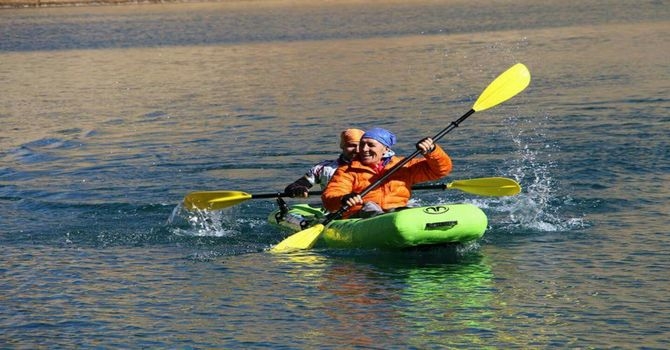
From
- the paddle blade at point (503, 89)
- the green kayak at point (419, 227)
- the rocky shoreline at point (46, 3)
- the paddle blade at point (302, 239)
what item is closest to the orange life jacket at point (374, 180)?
the paddle blade at point (302, 239)

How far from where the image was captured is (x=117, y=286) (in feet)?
34.9

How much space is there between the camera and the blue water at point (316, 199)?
933 cm

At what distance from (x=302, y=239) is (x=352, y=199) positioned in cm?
61

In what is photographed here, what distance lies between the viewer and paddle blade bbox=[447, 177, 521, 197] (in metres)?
12.3

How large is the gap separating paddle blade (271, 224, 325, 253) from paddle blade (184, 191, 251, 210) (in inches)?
47.8

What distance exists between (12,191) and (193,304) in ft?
20.2

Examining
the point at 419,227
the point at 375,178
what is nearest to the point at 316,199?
the point at 375,178

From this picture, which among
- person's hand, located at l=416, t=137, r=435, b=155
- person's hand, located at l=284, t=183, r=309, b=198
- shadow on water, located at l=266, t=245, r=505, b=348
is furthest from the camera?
person's hand, located at l=284, t=183, r=309, b=198

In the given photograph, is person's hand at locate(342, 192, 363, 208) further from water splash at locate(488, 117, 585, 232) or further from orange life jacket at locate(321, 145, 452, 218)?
water splash at locate(488, 117, 585, 232)

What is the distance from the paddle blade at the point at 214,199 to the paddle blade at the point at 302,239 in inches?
47.8

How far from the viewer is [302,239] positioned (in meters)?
11.5

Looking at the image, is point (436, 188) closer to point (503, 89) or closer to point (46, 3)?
point (503, 89)

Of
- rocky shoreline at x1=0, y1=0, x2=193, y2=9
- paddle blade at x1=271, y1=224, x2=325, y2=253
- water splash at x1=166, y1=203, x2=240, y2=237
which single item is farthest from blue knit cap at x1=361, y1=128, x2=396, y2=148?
rocky shoreline at x1=0, y1=0, x2=193, y2=9

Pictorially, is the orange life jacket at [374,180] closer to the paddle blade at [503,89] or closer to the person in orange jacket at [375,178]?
the person in orange jacket at [375,178]
